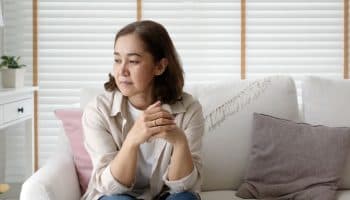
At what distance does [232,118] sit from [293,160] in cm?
30

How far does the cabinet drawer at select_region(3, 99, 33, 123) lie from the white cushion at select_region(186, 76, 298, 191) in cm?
98

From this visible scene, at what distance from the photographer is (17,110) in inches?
113

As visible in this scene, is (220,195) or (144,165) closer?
(144,165)

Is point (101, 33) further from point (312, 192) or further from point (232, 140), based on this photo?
point (312, 192)

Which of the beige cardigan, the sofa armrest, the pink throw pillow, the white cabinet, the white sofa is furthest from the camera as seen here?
the white cabinet

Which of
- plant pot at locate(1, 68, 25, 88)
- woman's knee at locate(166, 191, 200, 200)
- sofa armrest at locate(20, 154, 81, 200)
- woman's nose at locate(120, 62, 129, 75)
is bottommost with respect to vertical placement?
woman's knee at locate(166, 191, 200, 200)

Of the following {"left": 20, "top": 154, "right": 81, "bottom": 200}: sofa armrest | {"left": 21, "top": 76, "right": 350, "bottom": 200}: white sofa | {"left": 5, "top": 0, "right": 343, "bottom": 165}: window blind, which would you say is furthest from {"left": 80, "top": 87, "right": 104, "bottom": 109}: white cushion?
{"left": 5, "top": 0, "right": 343, "bottom": 165}: window blind

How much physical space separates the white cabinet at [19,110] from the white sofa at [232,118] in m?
0.61

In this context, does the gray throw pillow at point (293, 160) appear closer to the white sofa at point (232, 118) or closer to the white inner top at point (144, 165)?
the white sofa at point (232, 118)

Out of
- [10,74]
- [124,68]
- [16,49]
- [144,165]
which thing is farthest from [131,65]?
[16,49]

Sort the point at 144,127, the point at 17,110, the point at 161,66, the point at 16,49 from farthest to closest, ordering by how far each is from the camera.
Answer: the point at 16,49, the point at 17,110, the point at 161,66, the point at 144,127

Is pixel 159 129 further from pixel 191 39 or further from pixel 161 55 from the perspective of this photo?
pixel 191 39

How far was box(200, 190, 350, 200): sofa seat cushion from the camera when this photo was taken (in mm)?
2098

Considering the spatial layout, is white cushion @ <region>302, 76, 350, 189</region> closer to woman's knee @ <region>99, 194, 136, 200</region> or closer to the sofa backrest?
the sofa backrest
